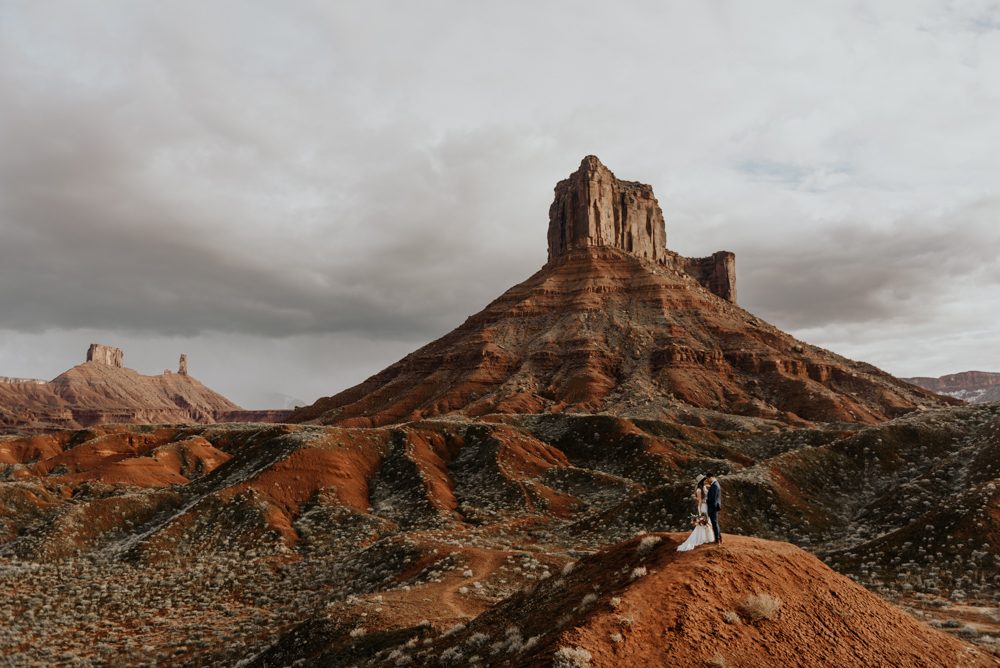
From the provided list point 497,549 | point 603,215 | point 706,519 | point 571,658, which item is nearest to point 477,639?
point 571,658

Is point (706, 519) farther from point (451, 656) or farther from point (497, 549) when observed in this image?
point (497, 549)

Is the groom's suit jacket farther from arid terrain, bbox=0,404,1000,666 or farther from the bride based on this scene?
arid terrain, bbox=0,404,1000,666

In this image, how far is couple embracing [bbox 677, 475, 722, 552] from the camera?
13359mm

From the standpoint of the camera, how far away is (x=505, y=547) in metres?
33.6

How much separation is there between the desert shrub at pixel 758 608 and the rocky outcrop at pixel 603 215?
153489 millimetres

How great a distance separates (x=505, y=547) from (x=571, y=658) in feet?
82.5

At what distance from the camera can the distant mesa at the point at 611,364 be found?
338 ft

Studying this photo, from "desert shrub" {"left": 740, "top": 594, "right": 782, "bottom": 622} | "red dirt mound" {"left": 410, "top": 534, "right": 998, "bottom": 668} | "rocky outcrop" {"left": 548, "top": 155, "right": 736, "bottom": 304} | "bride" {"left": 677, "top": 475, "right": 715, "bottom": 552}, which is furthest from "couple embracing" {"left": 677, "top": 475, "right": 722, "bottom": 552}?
"rocky outcrop" {"left": 548, "top": 155, "right": 736, "bottom": 304}

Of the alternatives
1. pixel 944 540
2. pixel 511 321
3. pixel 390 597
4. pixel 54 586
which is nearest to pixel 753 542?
pixel 390 597

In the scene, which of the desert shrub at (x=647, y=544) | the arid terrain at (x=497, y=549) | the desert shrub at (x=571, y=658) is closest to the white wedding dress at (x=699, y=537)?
the arid terrain at (x=497, y=549)

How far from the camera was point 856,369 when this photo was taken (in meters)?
128

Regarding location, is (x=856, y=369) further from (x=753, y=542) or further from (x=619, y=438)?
(x=753, y=542)

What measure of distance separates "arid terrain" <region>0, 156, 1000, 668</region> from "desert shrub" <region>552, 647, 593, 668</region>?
0.16 feet

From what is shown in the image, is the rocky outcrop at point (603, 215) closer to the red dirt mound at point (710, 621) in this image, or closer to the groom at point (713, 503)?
the groom at point (713, 503)
